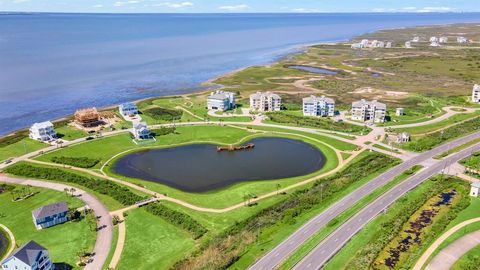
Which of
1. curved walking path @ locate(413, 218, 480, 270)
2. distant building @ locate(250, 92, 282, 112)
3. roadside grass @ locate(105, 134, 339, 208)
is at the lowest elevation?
curved walking path @ locate(413, 218, 480, 270)

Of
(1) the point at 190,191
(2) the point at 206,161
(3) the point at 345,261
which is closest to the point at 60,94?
(2) the point at 206,161

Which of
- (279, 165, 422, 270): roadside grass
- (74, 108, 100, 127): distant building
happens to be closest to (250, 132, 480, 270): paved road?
(279, 165, 422, 270): roadside grass

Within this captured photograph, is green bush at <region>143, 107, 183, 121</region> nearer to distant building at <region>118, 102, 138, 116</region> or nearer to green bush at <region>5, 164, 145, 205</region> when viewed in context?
distant building at <region>118, 102, 138, 116</region>

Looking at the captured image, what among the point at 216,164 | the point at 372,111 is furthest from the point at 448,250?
the point at 372,111

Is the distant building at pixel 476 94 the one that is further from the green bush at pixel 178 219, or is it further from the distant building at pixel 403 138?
the green bush at pixel 178 219

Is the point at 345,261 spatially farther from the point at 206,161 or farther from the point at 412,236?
the point at 206,161

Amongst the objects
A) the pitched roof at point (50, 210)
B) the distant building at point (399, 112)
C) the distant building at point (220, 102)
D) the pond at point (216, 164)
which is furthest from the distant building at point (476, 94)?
the pitched roof at point (50, 210)
